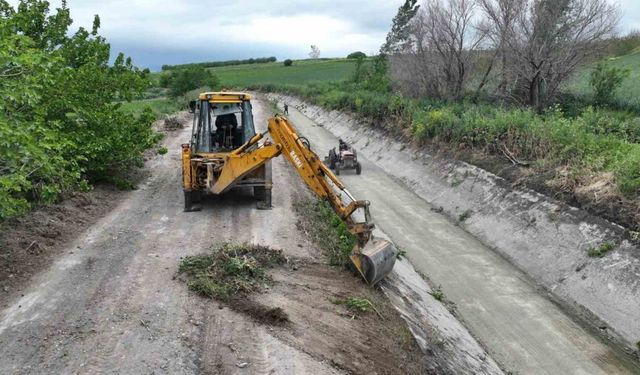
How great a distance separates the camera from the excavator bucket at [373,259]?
977 cm

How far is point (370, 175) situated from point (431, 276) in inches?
438

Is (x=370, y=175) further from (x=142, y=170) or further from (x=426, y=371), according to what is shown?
(x=426, y=371)

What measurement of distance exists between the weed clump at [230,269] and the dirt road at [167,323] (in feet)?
0.80

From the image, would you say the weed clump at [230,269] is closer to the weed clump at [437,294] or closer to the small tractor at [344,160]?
the weed clump at [437,294]

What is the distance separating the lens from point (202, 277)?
923 cm

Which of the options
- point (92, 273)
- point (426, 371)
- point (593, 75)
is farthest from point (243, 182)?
point (593, 75)

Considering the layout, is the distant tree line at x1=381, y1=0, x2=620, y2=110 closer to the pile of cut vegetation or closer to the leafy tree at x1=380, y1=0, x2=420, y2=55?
the pile of cut vegetation

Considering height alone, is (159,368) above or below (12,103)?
below

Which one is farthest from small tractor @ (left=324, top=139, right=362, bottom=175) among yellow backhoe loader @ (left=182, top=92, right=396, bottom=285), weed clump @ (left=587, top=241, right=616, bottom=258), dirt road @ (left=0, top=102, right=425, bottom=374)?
weed clump @ (left=587, top=241, right=616, bottom=258)

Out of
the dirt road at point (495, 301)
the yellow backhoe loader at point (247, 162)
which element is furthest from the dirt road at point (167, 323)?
the dirt road at point (495, 301)

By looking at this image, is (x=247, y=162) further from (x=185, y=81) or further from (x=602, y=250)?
(x=185, y=81)

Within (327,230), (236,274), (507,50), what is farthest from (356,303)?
(507,50)

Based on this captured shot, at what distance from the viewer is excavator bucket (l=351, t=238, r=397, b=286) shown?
32.1 feet

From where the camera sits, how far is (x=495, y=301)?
41.1ft
